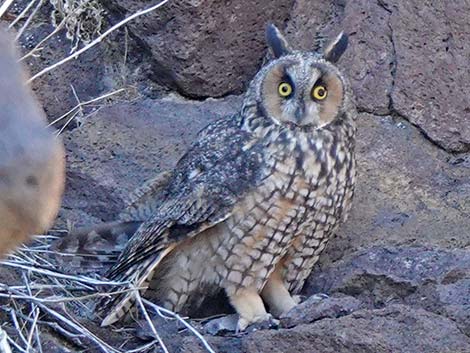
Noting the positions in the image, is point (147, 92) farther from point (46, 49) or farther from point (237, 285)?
point (237, 285)

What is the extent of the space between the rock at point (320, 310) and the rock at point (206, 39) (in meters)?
1.49

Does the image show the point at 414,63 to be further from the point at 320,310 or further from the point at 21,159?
the point at 21,159

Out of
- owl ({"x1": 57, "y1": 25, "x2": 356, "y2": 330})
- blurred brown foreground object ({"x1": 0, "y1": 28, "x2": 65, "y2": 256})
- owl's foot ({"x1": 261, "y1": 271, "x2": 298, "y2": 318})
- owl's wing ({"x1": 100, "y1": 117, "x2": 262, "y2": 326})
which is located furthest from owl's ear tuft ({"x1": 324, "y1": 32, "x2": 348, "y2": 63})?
blurred brown foreground object ({"x1": 0, "y1": 28, "x2": 65, "y2": 256})

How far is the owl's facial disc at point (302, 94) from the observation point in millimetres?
3107

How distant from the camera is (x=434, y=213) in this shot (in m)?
3.57

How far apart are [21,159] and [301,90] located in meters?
2.45

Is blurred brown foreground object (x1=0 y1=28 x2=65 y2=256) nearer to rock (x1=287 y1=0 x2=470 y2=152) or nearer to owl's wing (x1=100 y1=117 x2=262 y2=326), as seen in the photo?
owl's wing (x1=100 y1=117 x2=262 y2=326)

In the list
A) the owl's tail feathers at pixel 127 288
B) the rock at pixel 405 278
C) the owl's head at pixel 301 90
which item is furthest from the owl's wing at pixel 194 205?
the rock at pixel 405 278

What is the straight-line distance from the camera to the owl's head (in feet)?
10.2

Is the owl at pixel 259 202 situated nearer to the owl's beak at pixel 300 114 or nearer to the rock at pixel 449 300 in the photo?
the owl's beak at pixel 300 114

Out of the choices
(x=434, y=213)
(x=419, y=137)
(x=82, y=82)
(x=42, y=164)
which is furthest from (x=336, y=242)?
(x=42, y=164)

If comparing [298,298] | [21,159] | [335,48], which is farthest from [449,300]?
[21,159]

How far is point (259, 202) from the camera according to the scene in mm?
3039

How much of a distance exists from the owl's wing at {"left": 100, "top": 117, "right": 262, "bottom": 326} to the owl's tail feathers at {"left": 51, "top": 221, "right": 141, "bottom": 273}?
199mm
